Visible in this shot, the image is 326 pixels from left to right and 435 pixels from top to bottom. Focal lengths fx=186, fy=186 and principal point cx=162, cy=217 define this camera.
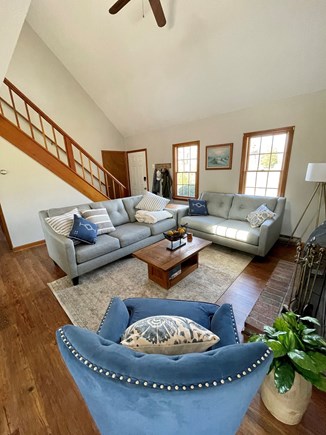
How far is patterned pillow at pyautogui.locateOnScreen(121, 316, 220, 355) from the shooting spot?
2.24 ft

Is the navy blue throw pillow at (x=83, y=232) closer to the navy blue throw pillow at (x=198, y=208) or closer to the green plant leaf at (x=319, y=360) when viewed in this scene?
the navy blue throw pillow at (x=198, y=208)

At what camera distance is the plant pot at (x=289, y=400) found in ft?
3.16

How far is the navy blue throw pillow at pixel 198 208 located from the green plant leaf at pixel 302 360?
287 cm

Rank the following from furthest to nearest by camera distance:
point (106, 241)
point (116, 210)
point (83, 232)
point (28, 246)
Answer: point (28, 246)
point (116, 210)
point (106, 241)
point (83, 232)

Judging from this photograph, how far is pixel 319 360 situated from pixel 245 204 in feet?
9.00

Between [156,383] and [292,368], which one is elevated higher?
[156,383]

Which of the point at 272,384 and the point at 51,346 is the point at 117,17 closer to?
the point at 51,346

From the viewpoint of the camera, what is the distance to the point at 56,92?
447 centimetres

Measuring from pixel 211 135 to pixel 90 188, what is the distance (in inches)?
113

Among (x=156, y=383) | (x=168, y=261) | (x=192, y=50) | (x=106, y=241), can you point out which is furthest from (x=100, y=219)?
(x=192, y=50)

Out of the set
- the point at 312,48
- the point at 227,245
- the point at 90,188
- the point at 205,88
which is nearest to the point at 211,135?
the point at 205,88

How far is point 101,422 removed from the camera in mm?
671

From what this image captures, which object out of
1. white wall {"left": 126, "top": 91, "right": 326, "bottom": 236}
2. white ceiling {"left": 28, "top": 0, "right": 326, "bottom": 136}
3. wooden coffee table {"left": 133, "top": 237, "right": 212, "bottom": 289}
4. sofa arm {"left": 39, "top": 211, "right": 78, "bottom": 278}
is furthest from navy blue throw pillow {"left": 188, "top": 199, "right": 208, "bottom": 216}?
sofa arm {"left": 39, "top": 211, "right": 78, "bottom": 278}

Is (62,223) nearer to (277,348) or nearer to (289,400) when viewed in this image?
(277,348)
